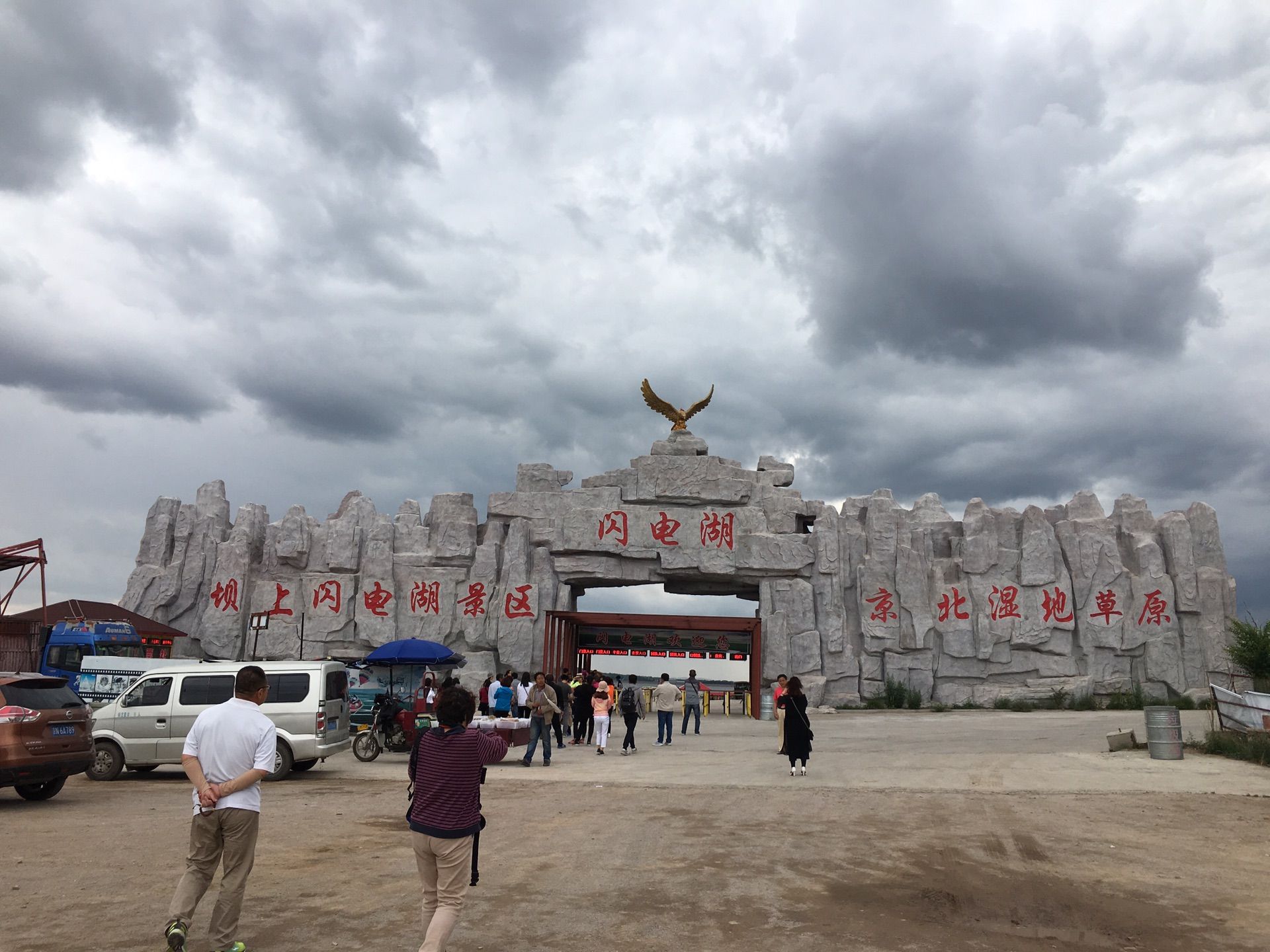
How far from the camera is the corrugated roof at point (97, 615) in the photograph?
25953 mm

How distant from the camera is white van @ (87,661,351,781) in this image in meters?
12.8

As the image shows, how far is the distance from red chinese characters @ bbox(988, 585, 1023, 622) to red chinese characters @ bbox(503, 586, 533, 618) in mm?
13557

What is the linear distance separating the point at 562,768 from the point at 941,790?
5.61 meters

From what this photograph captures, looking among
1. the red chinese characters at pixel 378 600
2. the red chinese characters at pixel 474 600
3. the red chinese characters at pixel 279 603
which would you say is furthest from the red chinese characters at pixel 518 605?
the red chinese characters at pixel 279 603

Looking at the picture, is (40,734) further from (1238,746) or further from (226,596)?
(226,596)

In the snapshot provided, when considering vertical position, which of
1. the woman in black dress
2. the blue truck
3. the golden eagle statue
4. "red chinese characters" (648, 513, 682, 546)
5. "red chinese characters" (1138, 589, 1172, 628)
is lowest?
the woman in black dress

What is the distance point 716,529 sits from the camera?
91.3ft

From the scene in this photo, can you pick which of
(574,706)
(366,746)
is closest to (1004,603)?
(574,706)

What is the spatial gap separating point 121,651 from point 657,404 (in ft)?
53.4

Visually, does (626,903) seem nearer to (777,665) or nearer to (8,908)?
(8,908)

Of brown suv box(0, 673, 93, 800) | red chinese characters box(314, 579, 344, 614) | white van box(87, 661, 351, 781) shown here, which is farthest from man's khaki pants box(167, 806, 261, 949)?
red chinese characters box(314, 579, 344, 614)

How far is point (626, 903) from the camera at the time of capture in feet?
20.3

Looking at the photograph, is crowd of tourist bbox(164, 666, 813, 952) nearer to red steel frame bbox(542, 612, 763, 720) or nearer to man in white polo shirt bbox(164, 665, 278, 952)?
man in white polo shirt bbox(164, 665, 278, 952)

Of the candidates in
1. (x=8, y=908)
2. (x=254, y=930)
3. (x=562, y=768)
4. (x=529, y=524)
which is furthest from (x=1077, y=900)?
(x=529, y=524)
